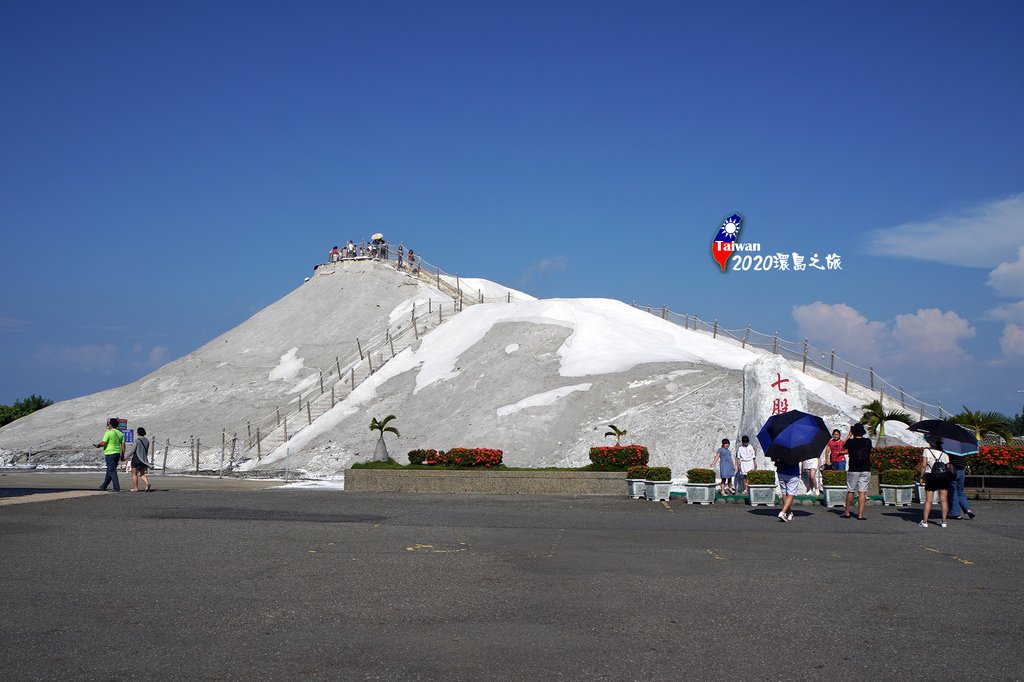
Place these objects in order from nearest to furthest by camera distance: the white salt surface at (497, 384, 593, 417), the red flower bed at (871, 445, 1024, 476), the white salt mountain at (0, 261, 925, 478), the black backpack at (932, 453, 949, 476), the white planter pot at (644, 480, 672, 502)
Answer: the black backpack at (932, 453, 949, 476) < the white planter pot at (644, 480, 672, 502) < the red flower bed at (871, 445, 1024, 476) < the white salt mountain at (0, 261, 925, 478) < the white salt surface at (497, 384, 593, 417)

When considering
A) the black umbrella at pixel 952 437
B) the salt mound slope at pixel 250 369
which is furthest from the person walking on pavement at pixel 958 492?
the salt mound slope at pixel 250 369

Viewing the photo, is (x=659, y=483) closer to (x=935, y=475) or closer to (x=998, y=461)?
(x=935, y=475)

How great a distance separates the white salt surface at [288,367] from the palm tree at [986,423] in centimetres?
3621

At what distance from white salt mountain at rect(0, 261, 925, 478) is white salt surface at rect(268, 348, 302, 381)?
131 mm

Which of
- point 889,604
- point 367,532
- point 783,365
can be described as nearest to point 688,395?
point 783,365

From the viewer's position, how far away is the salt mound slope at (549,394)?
36.8 meters

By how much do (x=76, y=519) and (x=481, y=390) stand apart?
27.1 metres

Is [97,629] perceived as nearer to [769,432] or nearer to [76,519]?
[76,519]

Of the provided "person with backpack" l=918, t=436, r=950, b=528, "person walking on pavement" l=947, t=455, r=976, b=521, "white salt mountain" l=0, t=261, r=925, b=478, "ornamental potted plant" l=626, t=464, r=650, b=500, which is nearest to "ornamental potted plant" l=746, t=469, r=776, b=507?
"ornamental potted plant" l=626, t=464, r=650, b=500

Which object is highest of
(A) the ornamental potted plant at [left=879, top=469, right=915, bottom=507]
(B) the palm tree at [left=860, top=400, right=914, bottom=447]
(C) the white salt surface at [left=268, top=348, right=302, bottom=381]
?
(C) the white salt surface at [left=268, top=348, right=302, bottom=381]

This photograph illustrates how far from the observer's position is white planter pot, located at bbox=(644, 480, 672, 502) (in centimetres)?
2466

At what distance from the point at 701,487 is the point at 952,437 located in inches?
255

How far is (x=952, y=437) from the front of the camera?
62.1ft

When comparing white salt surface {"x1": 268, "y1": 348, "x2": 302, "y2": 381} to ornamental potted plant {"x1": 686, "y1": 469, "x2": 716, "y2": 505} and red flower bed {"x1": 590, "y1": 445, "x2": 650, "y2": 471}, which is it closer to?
red flower bed {"x1": 590, "y1": 445, "x2": 650, "y2": 471}
